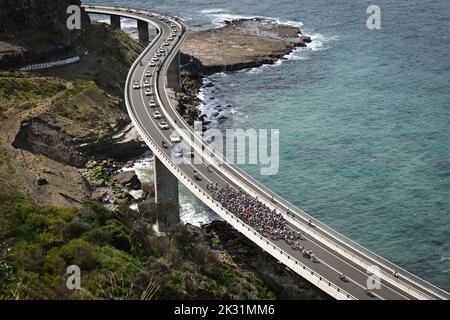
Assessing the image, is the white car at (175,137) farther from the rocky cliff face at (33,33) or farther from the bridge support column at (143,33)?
the bridge support column at (143,33)

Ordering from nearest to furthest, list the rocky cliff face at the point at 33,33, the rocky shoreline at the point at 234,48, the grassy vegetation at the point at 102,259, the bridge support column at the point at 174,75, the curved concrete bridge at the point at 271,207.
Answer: the grassy vegetation at the point at 102,259 → the curved concrete bridge at the point at 271,207 → the rocky cliff face at the point at 33,33 → the bridge support column at the point at 174,75 → the rocky shoreline at the point at 234,48

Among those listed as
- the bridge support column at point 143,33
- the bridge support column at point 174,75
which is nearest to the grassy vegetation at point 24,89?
the bridge support column at point 174,75

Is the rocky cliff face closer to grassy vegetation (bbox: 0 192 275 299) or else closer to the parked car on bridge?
the parked car on bridge

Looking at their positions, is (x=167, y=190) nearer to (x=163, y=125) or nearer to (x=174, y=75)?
(x=163, y=125)

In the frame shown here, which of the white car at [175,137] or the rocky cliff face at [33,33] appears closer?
the white car at [175,137]

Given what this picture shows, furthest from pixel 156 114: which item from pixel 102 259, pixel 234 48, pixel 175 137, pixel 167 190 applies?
pixel 234 48
